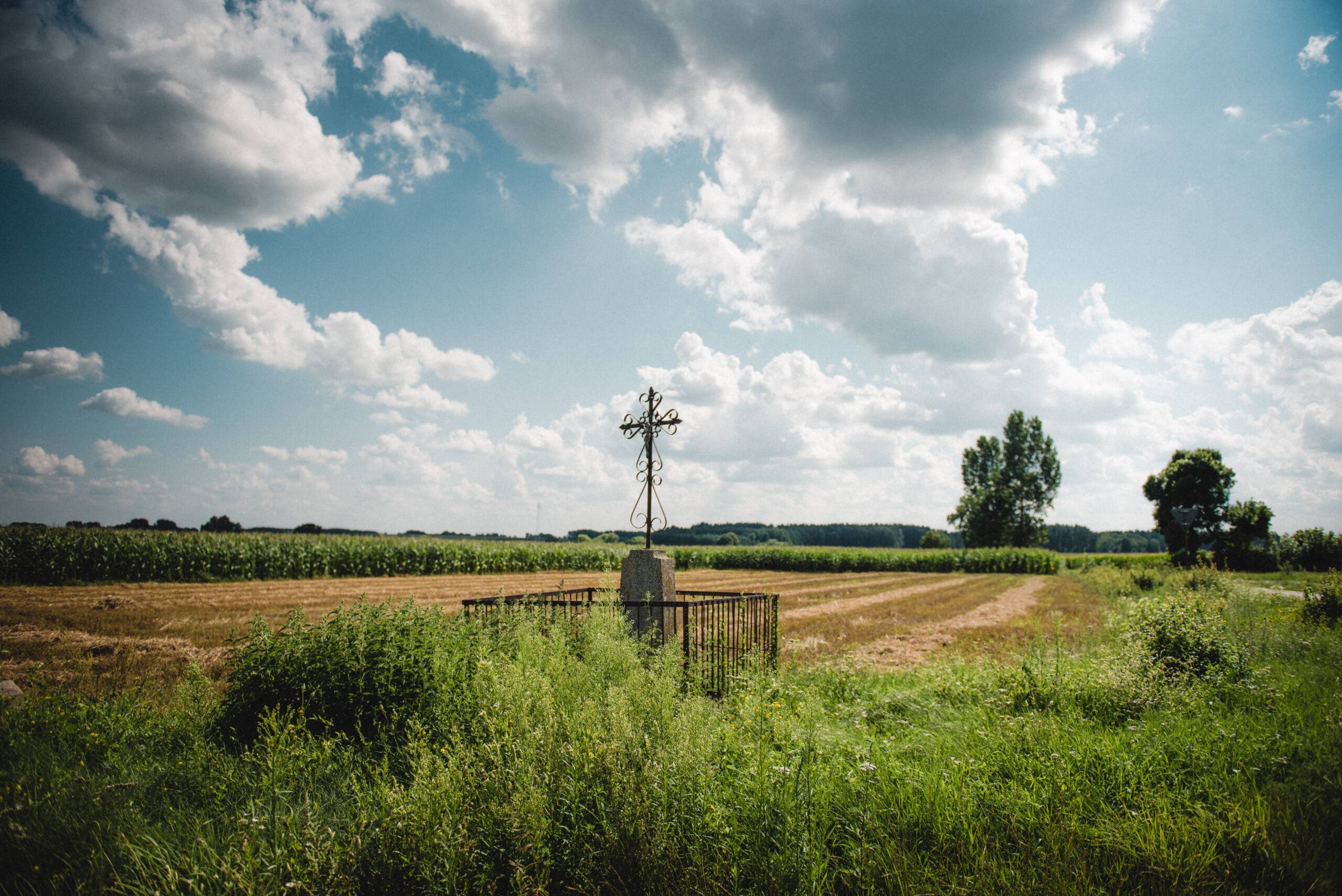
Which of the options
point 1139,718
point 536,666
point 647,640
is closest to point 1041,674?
point 1139,718

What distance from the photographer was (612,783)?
3.20 metres

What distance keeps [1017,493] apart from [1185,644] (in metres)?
66.2

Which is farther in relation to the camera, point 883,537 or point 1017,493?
point 883,537

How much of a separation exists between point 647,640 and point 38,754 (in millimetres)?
5178

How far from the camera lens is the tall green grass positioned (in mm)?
20938

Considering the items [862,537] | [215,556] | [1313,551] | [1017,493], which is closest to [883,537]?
[862,537]

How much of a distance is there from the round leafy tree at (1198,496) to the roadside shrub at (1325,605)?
1832 inches

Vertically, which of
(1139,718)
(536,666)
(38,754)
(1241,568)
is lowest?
(1241,568)

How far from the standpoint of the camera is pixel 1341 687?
5238 millimetres

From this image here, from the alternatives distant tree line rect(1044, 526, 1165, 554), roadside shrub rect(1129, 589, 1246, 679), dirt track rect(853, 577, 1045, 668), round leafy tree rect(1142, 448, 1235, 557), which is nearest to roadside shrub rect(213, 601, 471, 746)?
dirt track rect(853, 577, 1045, 668)

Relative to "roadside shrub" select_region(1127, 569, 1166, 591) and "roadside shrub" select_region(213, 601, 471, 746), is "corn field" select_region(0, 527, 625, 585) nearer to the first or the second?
"roadside shrub" select_region(213, 601, 471, 746)

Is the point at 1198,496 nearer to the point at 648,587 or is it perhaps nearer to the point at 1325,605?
the point at 1325,605

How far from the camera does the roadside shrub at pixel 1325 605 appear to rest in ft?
29.1

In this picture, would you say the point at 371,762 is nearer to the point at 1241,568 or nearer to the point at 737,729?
the point at 737,729
